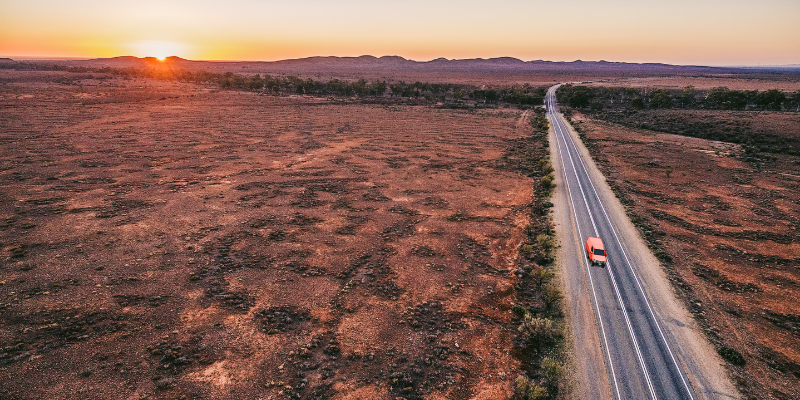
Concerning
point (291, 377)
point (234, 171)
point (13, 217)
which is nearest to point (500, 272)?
point (291, 377)

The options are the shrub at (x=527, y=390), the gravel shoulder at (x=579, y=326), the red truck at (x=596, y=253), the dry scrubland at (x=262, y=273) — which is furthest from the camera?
the red truck at (x=596, y=253)

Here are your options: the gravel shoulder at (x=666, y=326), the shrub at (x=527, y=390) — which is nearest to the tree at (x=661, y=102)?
the gravel shoulder at (x=666, y=326)

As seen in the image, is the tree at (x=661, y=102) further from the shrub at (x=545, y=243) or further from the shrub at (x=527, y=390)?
the shrub at (x=527, y=390)

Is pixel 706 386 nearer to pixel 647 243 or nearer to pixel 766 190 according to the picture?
pixel 647 243

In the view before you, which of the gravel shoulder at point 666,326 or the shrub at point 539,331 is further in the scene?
the shrub at point 539,331

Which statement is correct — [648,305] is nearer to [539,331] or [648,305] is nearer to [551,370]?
[539,331]

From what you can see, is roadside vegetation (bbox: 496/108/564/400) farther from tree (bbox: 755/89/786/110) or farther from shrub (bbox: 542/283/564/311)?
tree (bbox: 755/89/786/110)

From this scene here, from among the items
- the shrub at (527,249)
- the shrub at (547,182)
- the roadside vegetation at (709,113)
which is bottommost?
the shrub at (527,249)
